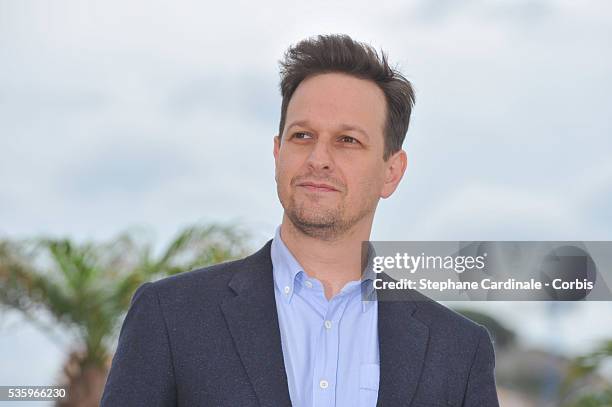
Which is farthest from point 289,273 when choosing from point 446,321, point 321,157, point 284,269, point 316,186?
point 446,321

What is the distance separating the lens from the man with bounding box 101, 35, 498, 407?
3.28 meters

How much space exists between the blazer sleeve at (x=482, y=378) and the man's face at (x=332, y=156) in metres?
0.75

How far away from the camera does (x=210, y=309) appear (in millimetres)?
3469

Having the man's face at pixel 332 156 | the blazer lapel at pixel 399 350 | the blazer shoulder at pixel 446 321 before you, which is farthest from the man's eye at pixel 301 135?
the blazer shoulder at pixel 446 321

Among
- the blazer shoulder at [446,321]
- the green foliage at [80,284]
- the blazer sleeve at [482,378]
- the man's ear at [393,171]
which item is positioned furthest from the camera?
the green foliage at [80,284]

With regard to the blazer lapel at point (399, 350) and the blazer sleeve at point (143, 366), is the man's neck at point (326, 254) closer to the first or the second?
the blazer lapel at point (399, 350)

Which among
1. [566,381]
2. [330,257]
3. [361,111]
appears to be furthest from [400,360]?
[566,381]

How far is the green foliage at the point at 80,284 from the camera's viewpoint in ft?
38.0

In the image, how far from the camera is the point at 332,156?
11.5ft

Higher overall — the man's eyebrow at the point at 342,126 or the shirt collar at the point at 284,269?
the man's eyebrow at the point at 342,126

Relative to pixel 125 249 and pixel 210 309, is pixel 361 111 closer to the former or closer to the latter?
pixel 210 309

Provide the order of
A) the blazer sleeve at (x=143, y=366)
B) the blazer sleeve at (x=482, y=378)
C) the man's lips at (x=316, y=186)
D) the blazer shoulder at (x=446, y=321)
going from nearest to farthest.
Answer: the blazer sleeve at (x=143, y=366) → the man's lips at (x=316, y=186) → the blazer sleeve at (x=482, y=378) → the blazer shoulder at (x=446, y=321)

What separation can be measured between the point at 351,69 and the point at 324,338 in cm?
125

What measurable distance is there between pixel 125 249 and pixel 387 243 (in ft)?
26.1
